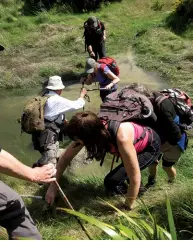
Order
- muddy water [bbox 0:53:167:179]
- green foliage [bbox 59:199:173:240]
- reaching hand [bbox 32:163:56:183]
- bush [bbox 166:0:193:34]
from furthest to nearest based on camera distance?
bush [bbox 166:0:193:34] < muddy water [bbox 0:53:167:179] < reaching hand [bbox 32:163:56:183] < green foliage [bbox 59:199:173:240]

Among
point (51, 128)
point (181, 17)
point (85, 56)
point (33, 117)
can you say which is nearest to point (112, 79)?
point (51, 128)

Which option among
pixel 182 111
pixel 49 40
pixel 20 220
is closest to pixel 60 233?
pixel 20 220

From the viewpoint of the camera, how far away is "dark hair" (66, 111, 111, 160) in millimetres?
3264

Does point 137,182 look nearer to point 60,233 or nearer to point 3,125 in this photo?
point 60,233

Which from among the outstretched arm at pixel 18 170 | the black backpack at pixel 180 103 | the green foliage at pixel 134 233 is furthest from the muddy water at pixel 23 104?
the green foliage at pixel 134 233

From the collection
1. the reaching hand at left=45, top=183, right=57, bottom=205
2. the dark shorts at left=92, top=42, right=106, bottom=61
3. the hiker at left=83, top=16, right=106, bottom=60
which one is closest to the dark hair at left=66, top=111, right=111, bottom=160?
Result: the reaching hand at left=45, top=183, right=57, bottom=205

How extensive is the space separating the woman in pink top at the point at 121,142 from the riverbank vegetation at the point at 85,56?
0.42m

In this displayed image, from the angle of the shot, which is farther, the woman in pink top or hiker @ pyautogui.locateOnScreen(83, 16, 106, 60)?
hiker @ pyautogui.locateOnScreen(83, 16, 106, 60)

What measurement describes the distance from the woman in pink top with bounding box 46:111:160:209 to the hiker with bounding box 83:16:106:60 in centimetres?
536

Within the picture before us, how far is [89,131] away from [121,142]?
0.30 meters

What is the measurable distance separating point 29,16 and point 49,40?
148 inches

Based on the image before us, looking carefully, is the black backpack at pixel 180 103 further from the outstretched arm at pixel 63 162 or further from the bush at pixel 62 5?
the bush at pixel 62 5

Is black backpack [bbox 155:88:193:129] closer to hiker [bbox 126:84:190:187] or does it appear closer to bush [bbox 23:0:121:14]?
hiker [bbox 126:84:190:187]

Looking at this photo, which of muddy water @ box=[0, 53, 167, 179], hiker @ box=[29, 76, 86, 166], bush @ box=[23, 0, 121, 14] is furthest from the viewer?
bush @ box=[23, 0, 121, 14]
